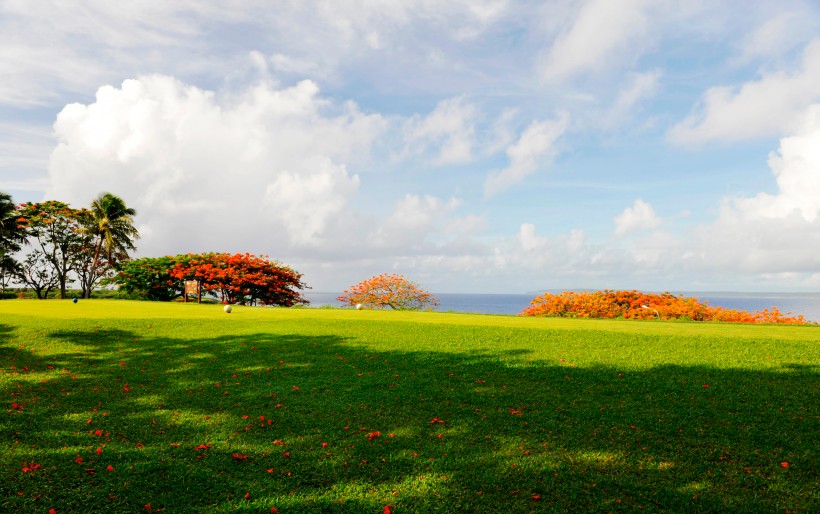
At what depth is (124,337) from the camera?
12.5 meters

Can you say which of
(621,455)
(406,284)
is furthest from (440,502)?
(406,284)

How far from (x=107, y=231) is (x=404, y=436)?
37.4 meters

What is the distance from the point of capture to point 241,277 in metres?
26.9

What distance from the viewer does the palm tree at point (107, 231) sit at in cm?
3550

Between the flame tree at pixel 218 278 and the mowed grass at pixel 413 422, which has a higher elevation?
the flame tree at pixel 218 278

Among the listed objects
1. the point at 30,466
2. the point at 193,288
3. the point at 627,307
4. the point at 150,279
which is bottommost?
the point at 30,466

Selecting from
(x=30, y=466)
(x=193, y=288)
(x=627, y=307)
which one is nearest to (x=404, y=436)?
(x=30, y=466)

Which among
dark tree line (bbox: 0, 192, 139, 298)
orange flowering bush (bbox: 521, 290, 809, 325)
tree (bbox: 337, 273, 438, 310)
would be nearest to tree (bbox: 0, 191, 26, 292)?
dark tree line (bbox: 0, 192, 139, 298)

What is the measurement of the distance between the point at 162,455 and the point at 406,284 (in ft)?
72.0

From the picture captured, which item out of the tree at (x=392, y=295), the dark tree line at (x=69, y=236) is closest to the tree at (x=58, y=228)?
the dark tree line at (x=69, y=236)

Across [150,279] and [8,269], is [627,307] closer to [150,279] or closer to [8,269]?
[150,279]

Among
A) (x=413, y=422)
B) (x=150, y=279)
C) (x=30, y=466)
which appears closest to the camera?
(x=30, y=466)

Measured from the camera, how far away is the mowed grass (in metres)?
4.70

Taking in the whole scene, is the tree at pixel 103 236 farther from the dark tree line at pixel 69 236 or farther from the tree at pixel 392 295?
the tree at pixel 392 295
